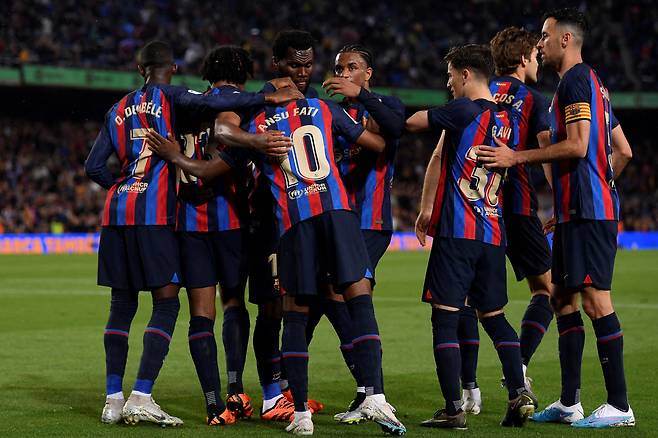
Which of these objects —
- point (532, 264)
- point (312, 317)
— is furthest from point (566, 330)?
point (312, 317)

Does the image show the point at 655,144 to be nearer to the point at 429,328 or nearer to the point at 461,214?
the point at 429,328

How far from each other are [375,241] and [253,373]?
6.96 feet

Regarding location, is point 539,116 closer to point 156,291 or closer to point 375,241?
point 375,241

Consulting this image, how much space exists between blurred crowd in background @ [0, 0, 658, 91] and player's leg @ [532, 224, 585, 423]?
25.4 metres

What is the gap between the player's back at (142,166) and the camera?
232 inches

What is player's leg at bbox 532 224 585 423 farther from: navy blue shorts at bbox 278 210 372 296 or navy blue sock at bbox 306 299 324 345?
navy blue sock at bbox 306 299 324 345

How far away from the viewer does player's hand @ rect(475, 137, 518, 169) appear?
18.2ft

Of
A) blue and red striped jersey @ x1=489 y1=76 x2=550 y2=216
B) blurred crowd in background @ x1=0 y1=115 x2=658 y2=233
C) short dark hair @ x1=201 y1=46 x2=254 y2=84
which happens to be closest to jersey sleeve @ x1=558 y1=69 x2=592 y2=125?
blue and red striped jersey @ x1=489 y1=76 x2=550 y2=216

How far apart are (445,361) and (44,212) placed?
2462 centimetres

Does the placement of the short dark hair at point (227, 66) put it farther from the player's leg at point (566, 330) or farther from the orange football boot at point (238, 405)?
the player's leg at point (566, 330)

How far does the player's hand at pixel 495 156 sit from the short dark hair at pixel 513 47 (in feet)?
4.05

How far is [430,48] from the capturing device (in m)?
37.7

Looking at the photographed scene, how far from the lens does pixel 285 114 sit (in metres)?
5.54

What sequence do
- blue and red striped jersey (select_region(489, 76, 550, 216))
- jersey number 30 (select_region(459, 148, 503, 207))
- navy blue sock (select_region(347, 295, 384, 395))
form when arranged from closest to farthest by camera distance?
1. navy blue sock (select_region(347, 295, 384, 395))
2. jersey number 30 (select_region(459, 148, 503, 207))
3. blue and red striped jersey (select_region(489, 76, 550, 216))
